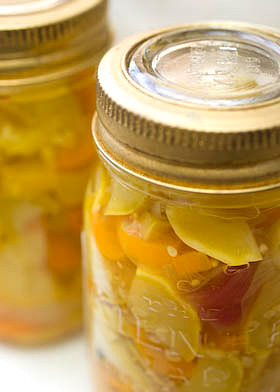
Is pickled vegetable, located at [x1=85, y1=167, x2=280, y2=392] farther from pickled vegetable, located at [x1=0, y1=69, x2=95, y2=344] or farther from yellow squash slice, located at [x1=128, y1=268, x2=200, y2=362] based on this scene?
pickled vegetable, located at [x1=0, y1=69, x2=95, y2=344]

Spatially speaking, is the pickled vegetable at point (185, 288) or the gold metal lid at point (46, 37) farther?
the gold metal lid at point (46, 37)

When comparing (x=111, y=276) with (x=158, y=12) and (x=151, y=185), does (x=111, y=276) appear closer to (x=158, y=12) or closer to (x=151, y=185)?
(x=151, y=185)

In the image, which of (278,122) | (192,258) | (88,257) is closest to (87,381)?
(88,257)

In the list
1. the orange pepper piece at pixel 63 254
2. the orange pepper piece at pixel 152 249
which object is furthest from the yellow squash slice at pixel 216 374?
the orange pepper piece at pixel 63 254

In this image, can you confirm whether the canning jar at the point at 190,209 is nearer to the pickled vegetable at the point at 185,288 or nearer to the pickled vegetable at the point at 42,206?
the pickled vegetable at the point at 185,288

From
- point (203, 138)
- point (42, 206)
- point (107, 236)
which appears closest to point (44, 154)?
point (42, 206)

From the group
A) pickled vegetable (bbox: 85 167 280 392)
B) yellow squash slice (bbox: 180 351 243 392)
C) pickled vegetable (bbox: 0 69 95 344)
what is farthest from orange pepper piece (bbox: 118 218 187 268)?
pickled vegetable (bbox: 0 69 95 344)
